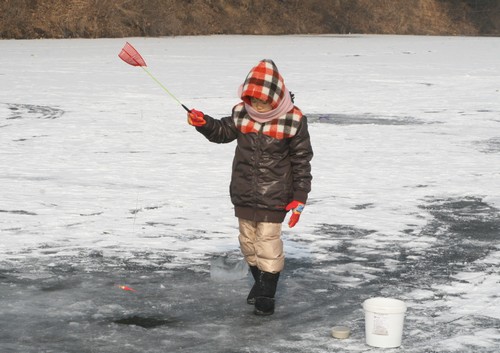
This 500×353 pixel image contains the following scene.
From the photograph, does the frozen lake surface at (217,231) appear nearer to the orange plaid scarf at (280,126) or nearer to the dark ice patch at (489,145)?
the dark ice patch at (489,145)

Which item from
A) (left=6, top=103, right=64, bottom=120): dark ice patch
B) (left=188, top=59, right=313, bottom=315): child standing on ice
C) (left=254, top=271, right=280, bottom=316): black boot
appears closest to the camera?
(left=254, top=271, right=280, bottom=316): black boot

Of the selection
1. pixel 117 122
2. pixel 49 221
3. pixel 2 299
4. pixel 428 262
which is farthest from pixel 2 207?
pixel 117 122

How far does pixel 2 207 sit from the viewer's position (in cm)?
886

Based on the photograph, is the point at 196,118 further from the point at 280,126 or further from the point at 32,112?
the point at 32,112

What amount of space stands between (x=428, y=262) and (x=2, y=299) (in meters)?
2.62

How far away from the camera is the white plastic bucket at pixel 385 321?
17.0 feet

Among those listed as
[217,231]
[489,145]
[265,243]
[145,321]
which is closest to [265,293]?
[265,243]

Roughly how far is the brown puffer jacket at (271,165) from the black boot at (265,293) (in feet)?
0.97

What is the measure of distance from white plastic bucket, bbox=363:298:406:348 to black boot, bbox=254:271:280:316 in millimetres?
734

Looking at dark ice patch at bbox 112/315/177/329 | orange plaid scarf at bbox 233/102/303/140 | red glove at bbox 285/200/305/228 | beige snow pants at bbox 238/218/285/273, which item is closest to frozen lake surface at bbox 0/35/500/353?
dark ice patch at bbox 112/315/177/329

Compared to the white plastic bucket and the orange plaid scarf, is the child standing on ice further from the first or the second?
the white plastic bucket

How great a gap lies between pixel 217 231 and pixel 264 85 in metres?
2.39

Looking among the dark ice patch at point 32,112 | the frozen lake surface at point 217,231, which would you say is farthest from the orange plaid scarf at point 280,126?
the dark ice patch at point 32,112

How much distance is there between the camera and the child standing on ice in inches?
235
